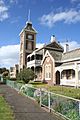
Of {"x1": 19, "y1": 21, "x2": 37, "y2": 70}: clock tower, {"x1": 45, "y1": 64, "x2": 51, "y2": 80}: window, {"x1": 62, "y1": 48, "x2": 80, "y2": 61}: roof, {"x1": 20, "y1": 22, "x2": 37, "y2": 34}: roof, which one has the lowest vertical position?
{"x1": 45, "y1": 64, "x2": 51, "y2": 80}: window

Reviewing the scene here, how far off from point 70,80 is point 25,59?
1095 inches

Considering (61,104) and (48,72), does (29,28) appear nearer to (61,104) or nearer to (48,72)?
(48,72)

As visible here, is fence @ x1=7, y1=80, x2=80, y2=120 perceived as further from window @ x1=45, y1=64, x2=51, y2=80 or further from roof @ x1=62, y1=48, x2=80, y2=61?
window @ x1=45, y1=64, x2=51, y2=80

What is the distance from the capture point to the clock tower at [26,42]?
62.6m

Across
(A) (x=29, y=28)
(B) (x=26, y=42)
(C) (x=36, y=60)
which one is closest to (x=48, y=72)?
(C) (x=36, y=60)

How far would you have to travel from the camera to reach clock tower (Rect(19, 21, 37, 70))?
2466 inches

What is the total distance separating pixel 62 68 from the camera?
125 ft

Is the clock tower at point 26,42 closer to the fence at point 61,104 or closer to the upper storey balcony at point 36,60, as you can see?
the upper storey balcony at point 36,60

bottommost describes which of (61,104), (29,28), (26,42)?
(61,104)

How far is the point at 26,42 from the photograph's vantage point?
64500 mm

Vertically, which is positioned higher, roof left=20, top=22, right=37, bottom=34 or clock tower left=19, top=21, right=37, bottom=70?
roof left=20, top=22, right=37, bottom=34

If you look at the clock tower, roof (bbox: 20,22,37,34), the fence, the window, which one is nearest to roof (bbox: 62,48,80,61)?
the window

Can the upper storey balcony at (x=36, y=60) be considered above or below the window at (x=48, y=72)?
above

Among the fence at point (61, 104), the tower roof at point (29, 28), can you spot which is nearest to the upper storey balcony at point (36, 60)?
the tower roof at point (29, 28)
